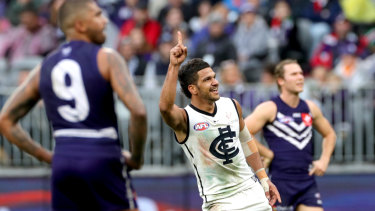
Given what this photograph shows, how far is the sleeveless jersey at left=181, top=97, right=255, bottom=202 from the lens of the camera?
695 cm

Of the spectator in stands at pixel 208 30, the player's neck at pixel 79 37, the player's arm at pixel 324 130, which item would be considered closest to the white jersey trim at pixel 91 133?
the player's neck at pixel 79 37

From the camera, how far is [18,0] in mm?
16891

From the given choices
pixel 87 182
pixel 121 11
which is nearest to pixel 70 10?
pixel 87 182

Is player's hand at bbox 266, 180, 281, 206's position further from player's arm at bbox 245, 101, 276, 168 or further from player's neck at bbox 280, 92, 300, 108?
player's neck at bbox 280, 92, 300, 108

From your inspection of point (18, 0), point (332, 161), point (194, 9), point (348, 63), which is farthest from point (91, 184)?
point (18, 0)

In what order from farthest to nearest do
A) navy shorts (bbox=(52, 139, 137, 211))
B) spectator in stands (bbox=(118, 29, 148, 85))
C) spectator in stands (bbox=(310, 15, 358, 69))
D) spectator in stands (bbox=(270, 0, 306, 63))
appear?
spectator in stands (bbox=(270, 0, 306, 63)) → spectator in stands (bbox=(310, 15, 358, 69)) → spectator in stands (bbox=(118, 29, 148, 85)) → navy shorts (bbox=(52, 139, 137, 211))

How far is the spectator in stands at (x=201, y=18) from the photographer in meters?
15.6

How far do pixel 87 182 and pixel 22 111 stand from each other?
100cm

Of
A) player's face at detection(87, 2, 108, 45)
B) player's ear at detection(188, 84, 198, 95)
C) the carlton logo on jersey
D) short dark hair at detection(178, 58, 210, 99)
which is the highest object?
player's face at detection(87, 2, 108, 45)

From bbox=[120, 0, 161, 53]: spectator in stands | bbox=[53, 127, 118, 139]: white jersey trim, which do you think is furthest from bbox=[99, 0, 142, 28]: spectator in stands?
bbox=[53, 127, 118, 139]: white jersey trim

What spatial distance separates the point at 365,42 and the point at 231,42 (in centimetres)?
273

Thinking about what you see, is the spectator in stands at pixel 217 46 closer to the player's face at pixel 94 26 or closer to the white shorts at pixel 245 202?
the white shorts at pixel 245 202

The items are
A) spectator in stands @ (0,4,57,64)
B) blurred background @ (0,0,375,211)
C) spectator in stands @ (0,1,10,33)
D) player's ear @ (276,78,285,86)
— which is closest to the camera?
player's ear @ (276,78,285,86)

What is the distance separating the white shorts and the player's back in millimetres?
1460
